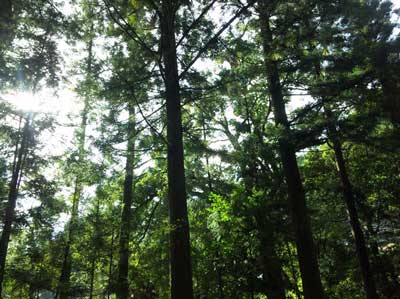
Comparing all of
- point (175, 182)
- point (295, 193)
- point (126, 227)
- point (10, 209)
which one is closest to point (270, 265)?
point (295, 193)

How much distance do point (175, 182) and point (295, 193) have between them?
3.55 meters

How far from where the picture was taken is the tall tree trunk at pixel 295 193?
7.07 metres

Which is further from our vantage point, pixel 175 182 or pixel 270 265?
pixel 270 265

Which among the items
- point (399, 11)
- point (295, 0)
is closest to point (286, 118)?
point (295, 0)

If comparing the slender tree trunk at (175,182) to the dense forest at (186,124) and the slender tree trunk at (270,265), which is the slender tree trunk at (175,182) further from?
the slender tree trunk at (270,265)

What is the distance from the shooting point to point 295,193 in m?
7.82

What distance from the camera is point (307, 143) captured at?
8125 millimetres

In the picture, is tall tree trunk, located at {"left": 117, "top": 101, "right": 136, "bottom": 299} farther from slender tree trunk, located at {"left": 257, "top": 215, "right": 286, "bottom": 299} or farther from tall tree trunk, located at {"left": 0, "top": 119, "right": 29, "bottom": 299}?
slender tree trunk, located at {"left": 257, "top": 215, "right": 286, "bottom": 299}

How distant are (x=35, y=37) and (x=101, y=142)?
342 cm

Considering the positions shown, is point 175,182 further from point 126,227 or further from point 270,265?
point 126,227

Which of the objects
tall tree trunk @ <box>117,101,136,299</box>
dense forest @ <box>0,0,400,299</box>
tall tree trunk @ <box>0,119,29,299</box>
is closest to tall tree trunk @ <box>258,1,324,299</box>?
dense forest @ <box>0,0,400,299</box>

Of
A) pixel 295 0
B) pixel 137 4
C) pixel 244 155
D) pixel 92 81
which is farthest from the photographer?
pixel 244 155

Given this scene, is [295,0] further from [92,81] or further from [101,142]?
[101,142]

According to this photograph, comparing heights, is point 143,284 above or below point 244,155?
below
